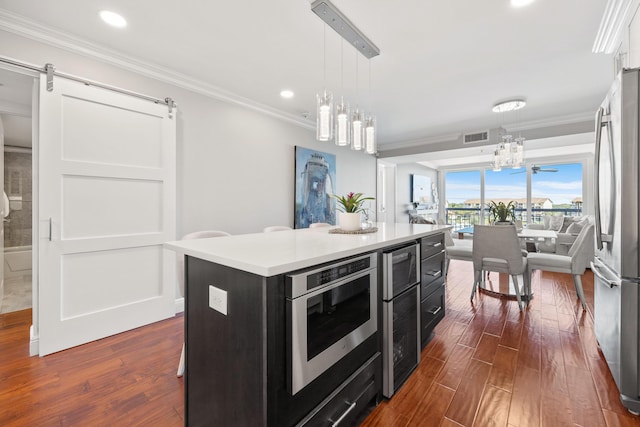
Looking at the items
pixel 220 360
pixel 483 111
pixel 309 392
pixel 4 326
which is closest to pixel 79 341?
pixel 4 326

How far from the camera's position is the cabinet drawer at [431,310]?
6.94 feet

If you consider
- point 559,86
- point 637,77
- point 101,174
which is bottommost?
point 101,174

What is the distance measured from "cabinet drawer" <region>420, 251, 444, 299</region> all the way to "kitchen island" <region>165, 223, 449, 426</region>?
722 millimetres

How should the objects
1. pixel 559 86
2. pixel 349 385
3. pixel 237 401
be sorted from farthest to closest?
pixel 559 86 → pixel 349 385 → pixel 237 401

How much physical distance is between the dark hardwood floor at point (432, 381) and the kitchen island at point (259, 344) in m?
0.36

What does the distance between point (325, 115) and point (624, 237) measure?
195 centimetres

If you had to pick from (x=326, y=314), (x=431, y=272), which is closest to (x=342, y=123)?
(x=431, y=272)

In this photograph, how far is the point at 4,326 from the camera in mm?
2574

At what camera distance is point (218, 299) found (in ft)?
3.90

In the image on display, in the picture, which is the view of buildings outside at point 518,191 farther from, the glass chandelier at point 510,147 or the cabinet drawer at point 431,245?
the cabinet drawer at point 431,245

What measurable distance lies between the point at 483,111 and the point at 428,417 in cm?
401

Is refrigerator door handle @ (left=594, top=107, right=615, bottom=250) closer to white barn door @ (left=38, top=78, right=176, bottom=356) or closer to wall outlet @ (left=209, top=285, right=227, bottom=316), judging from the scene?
wall outlet @ (left=209, top=285, right=227, bottom=316)

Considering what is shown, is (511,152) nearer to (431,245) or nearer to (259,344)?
(431,245)

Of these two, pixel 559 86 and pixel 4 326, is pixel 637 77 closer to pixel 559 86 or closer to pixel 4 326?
→ pixel 559 86
